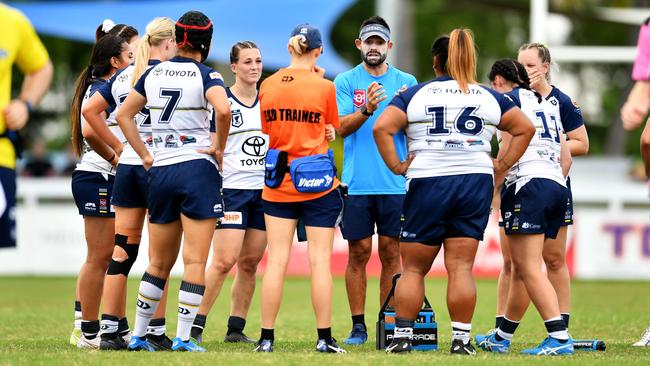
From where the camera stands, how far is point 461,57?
28.7 ft

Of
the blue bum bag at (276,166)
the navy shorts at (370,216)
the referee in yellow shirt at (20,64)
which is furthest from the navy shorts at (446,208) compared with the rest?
the referee in yellow shirt at (20,64)

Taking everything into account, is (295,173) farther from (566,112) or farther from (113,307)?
(566,112)

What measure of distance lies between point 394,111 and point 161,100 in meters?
1.68

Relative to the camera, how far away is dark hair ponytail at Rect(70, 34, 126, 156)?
31.4 feet

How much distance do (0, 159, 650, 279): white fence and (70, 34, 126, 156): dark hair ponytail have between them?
32.6ft

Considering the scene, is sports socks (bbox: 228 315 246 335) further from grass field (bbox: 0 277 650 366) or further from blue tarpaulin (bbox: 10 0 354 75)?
blue tarpaulin (bbox: 10 0 354 75)

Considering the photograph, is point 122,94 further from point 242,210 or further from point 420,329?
point 420,329

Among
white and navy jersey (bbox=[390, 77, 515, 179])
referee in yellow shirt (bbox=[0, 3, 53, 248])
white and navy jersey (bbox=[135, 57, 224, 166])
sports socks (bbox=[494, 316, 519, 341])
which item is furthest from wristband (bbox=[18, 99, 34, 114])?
sports socks (bbox=[494, 316, 519, 341])

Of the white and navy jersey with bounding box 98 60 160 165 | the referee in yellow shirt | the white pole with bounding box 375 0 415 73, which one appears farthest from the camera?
the white pole with bounding box 375 0 415 73

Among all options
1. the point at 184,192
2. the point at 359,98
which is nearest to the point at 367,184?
the point at 359,98

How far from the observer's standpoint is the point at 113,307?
920cm

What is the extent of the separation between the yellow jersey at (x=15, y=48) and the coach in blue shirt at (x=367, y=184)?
153 inches

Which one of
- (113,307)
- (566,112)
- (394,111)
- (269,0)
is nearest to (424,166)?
(394,111)

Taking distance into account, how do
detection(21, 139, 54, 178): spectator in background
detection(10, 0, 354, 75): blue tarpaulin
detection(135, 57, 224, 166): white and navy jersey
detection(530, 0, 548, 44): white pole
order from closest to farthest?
detection(135, 57, 224, 166): white and navy jersey < detection(530, 0, 548, 44): white pole < detection(10, 0, 354, 75): blue tarpaulin < detection(21, 139, 54, 178): spectator in background
